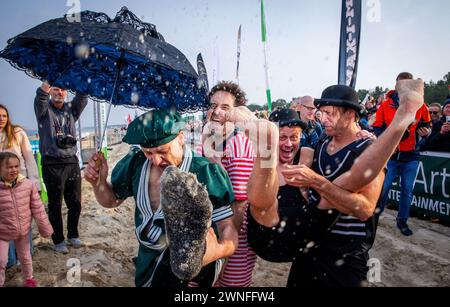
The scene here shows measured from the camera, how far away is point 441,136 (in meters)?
5.73

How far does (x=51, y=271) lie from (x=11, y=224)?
732mm

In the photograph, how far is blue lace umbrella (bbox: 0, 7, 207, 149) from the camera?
67.3 inches

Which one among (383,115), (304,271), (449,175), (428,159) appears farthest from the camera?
(428,159)

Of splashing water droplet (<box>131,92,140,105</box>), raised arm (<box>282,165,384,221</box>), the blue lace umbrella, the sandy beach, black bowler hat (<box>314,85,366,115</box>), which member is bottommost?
the sandy beach

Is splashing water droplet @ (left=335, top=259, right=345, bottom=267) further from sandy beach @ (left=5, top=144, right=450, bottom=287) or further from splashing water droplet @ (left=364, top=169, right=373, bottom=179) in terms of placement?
sandy beach @ (left=5, top=144, right=450, bottom=287)

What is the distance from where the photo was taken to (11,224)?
2.88m

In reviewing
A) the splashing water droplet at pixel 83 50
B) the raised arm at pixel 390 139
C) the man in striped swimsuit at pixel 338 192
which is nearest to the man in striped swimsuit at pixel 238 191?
the man in striped swimsuit at pixel 338 192

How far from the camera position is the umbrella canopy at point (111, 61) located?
1710mm

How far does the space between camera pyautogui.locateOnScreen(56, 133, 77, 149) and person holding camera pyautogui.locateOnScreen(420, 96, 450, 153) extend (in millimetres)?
6719

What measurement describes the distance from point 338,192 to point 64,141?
3.51 metres

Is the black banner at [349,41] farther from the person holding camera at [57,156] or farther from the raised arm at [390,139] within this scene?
the person holding camera at [57,156]

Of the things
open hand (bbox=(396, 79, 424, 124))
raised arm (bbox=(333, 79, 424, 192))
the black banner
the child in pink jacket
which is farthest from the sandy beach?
the black banner
